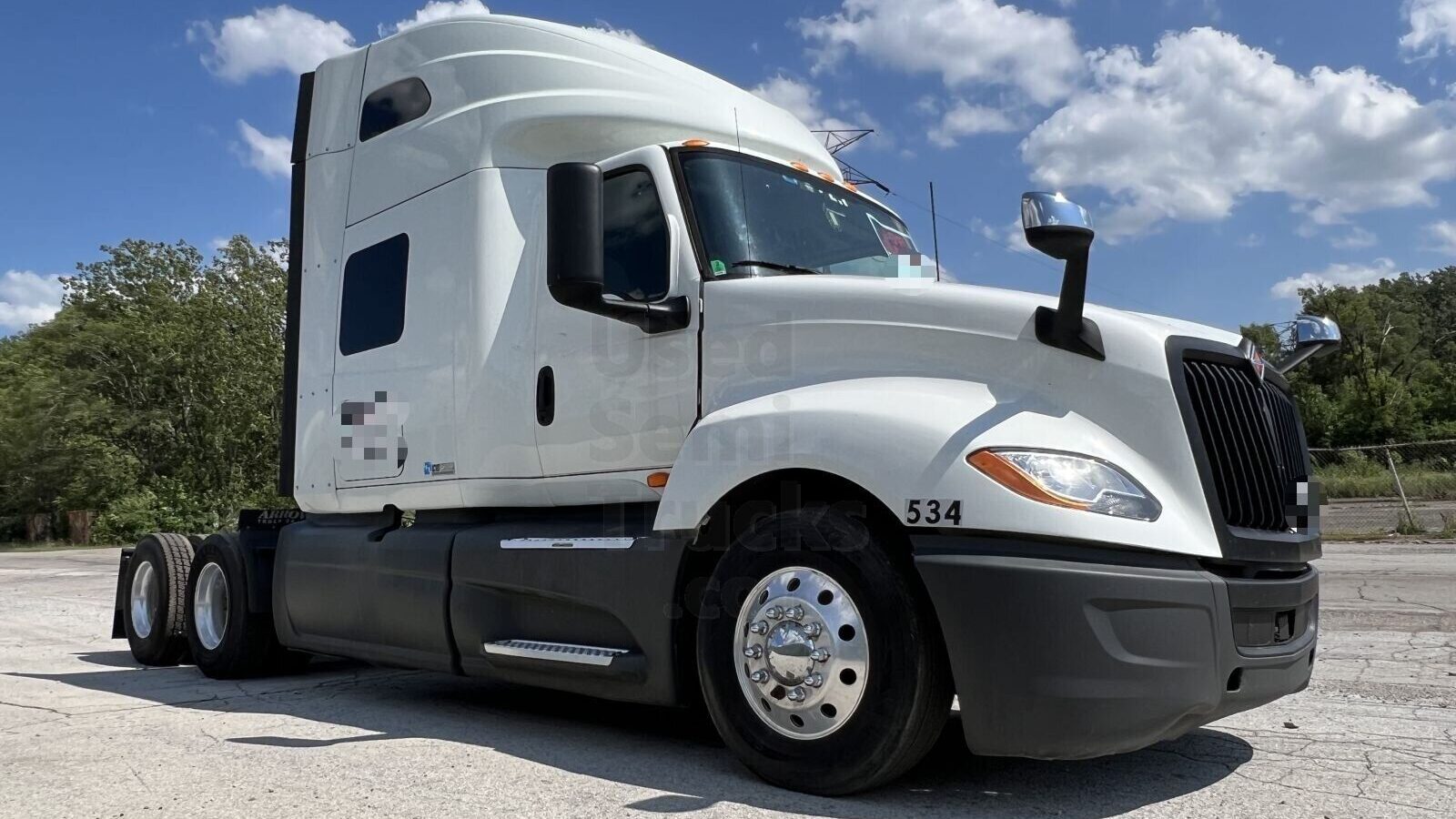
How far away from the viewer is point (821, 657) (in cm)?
376

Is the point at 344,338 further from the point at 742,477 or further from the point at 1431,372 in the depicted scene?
the point at 1431,372

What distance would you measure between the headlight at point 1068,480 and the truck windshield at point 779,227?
1.39 meters

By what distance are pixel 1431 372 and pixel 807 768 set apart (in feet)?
196

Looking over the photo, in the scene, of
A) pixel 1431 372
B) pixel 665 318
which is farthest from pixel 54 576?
pixel 1431 372

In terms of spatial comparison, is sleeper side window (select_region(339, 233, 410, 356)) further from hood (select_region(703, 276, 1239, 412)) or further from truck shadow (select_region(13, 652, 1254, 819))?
hood (select_region(703, 276, 1239, 412))

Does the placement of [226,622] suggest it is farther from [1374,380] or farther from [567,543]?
[1374,380]

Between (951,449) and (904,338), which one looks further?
(904,338)

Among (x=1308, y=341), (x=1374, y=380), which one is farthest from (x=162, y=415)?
(x=1374, y=380)

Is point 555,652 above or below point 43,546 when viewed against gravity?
above

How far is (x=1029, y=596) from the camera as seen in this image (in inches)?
133

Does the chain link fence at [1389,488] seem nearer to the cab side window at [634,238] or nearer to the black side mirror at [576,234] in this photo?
the cab side window at [634,238]

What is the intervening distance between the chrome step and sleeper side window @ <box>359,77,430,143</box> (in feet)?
9.49

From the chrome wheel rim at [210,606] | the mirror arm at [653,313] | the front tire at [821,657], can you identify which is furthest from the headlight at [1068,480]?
the chrome wheel rim at [210,606]

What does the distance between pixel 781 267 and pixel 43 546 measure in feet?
132
